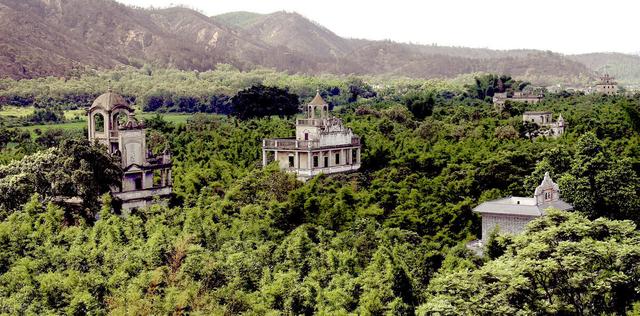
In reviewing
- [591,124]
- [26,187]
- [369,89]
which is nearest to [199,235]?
[26,187]

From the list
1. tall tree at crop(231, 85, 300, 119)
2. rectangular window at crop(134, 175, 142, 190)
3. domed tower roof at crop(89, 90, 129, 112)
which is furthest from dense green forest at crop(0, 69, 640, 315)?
tall tree at crop(231, 85, 300, 119)

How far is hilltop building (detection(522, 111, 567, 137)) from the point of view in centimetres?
5554

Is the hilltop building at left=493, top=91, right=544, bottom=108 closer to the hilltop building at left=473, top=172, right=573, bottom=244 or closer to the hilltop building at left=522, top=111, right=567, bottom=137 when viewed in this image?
the hilltop building at left=522, top=111, right=567, bottom=137

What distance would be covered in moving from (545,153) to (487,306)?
1778 cm

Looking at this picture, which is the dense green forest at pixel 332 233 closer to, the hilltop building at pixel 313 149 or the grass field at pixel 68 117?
the hilltop building at pixel 313 149

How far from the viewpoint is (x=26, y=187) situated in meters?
35.6

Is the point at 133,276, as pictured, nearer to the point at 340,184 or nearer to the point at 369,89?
the point at 340,184

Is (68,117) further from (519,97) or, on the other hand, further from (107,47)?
(107,47)

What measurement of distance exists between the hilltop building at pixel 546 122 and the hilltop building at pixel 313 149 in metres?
14.8

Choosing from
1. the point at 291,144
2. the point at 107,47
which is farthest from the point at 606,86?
the point at 107,47

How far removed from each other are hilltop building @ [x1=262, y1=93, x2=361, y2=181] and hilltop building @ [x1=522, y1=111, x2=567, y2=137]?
14798 mm

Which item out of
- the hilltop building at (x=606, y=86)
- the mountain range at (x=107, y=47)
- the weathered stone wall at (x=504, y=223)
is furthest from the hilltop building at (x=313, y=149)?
the hilltop building at (x=606, y=86)

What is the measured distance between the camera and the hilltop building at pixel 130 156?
123ft

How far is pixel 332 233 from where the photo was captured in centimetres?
3212
